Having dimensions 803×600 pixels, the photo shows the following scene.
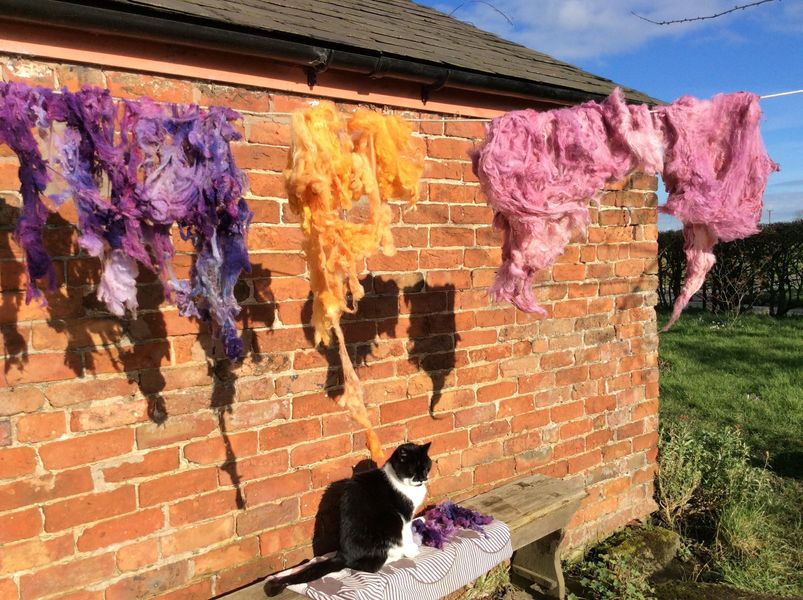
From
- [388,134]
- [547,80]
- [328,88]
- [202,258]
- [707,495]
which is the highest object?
[547,80]

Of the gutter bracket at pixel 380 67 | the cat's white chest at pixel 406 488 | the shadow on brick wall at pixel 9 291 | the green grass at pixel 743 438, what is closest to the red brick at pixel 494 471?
the cat's white chest at pixel 406 488

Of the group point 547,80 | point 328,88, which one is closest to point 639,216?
point 547,80

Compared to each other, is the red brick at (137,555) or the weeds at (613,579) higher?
the red brick at (137,555)

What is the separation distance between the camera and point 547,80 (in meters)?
3.46

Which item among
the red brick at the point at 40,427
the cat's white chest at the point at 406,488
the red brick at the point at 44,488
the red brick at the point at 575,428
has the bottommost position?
the red brick at the point at 575,428

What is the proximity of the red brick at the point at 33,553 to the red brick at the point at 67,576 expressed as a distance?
36 mm

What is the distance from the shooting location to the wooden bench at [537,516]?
3.14 meters

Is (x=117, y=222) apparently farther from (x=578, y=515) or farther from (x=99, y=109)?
(x=578, y=515)

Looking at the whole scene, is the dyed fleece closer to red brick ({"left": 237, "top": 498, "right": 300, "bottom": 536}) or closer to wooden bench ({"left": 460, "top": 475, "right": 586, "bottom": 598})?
red brick ({"left": 237, "top": 498, "right": 300, "bottom": 536})

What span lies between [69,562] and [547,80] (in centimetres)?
326

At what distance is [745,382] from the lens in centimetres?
758

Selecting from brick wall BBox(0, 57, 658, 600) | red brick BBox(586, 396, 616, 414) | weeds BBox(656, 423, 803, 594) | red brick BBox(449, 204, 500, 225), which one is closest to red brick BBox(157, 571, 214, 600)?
brick wall BBox(0, 57, 658, 600)

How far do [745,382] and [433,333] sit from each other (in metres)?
6.10

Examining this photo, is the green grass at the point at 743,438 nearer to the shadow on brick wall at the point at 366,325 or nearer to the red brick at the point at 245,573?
the shadow on brick wall at the point at 366,325
